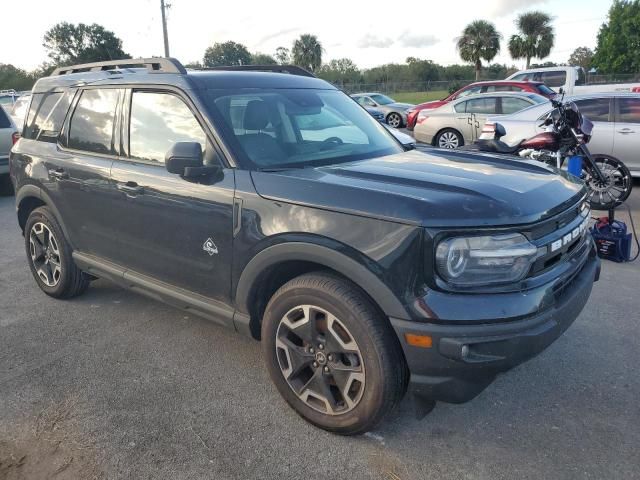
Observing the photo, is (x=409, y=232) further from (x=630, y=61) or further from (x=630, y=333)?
(x=630, y=61)

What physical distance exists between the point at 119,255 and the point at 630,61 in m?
55.8

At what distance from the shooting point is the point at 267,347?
2.98 m

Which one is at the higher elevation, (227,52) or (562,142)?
(227,52)

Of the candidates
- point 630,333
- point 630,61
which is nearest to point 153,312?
point 630,333

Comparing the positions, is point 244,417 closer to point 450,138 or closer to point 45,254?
point 45,254

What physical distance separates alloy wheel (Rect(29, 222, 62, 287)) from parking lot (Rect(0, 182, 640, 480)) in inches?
23.5

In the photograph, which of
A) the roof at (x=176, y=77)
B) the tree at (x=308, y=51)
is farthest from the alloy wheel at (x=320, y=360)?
the tree at (x=308, y=51)

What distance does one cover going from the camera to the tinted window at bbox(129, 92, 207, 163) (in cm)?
328

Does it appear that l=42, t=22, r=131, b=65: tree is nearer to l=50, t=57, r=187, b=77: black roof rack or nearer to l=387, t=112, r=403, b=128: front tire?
l=387, t=112, r=403, b=128: front tire

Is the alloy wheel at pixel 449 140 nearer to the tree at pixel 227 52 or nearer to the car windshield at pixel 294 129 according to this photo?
the car windshield at pixel 294 129

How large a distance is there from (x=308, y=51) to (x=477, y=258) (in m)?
73.9

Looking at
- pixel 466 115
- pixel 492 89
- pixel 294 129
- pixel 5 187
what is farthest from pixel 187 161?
pixel 492 89

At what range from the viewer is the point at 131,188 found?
3.53 metres

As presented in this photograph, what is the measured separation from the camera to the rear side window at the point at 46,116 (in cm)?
432
